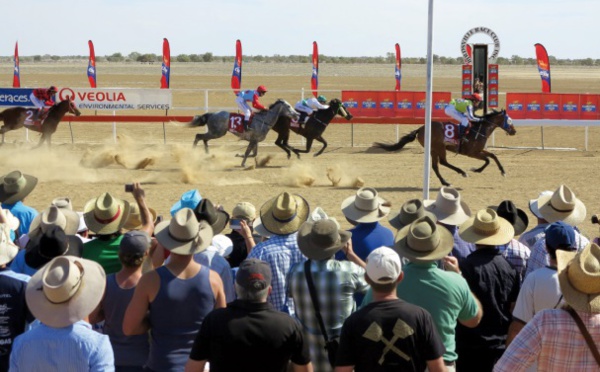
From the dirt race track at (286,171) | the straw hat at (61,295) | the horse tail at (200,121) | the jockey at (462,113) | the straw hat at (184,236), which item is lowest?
the dirt race track at (286,171)

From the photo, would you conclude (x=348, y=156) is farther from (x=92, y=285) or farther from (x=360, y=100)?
(x=92, y=285)

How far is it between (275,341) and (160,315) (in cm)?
76

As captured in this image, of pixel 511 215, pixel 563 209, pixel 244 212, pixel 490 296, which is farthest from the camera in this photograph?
pixel 244 212

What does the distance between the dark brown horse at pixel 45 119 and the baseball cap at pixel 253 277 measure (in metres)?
19.3

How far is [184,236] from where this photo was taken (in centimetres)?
484

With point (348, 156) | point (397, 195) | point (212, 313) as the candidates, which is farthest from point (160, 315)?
point (348, 156)

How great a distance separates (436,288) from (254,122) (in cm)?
1746

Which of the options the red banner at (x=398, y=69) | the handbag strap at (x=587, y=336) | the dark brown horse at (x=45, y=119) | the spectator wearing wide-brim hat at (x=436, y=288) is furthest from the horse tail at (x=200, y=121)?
the handbag strap at (x=587, y=336)

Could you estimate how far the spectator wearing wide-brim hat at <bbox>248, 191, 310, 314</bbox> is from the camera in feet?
17.4

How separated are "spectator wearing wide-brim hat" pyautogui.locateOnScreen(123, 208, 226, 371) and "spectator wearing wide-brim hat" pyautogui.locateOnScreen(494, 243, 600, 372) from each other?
160 cm

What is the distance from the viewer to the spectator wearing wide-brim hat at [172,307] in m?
4.59

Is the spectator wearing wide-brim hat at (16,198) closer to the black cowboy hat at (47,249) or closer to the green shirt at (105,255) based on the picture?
the green shirt at (105,255)

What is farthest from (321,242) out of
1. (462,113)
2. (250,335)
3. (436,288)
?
(462,113)

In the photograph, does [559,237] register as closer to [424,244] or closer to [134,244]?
[424,244]
